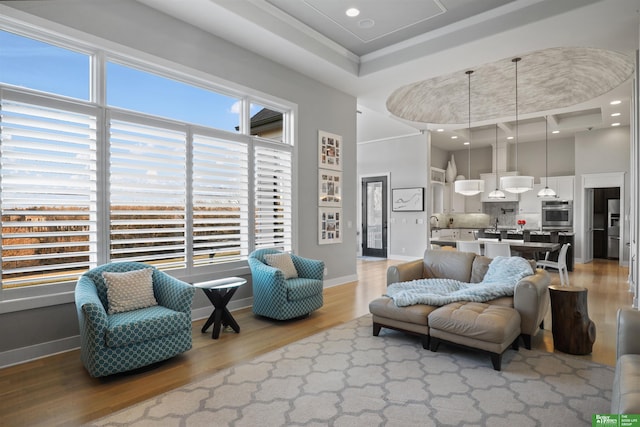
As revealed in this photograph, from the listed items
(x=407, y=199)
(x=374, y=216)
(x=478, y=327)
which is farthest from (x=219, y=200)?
(x=374, y=216)

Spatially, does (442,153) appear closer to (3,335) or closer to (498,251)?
(498,251)

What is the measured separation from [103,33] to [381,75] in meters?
3.66

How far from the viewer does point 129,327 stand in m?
2.65

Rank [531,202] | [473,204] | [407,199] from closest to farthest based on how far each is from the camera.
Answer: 1. [407,199]
2. [531,202]
3. [473,204]

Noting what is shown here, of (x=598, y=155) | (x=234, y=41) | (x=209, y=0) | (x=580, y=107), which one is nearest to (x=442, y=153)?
(x=598, y=155)

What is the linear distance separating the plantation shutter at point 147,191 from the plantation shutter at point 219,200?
186mm

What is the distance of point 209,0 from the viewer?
358 centimetres

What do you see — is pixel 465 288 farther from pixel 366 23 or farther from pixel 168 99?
pixel 168 99

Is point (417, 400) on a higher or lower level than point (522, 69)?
lower

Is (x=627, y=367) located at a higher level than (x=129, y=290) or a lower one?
lower

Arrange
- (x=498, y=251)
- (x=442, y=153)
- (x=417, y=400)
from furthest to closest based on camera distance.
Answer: (x=442, y=153), (x=498, y=251), (x=417, y=400)

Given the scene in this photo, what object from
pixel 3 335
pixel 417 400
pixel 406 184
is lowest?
pixel 417 400

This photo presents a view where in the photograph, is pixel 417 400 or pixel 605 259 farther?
pixel 605 259

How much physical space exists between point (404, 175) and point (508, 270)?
5.87 m
